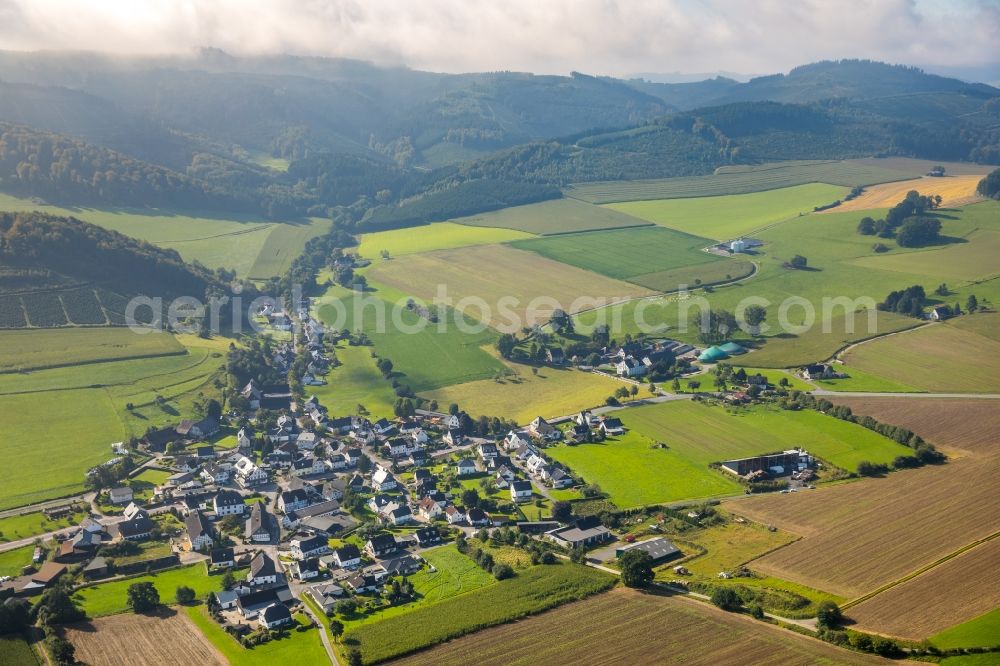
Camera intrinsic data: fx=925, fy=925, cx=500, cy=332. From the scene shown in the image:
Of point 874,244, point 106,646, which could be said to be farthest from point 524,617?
point 874,244

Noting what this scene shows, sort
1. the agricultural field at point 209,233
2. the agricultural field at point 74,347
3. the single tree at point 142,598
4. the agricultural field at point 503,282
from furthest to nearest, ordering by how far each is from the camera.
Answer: the agricultural field at point 209,233, the agricultural field at point 503,282, the agricultural field at point 74,347, the single tree at point 142,598

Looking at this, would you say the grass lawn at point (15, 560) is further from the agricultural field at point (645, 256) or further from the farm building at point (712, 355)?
the agricultural field at point (645, 256)

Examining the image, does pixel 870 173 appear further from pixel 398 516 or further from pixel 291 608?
pixel 291 608

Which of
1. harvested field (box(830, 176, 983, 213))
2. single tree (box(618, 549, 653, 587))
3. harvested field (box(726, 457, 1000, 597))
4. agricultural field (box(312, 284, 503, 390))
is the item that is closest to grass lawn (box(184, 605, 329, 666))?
single tree (box(618, 549, 653, 587))

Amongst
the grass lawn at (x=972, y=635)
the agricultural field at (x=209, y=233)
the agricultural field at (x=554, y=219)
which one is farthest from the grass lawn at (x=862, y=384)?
the agricultural field at (x=209, y=233)

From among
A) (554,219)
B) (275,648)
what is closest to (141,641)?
(275,648)

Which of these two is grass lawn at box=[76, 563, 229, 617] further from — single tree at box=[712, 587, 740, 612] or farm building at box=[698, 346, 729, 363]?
farm building at box=[698, 346, 729, 363]
